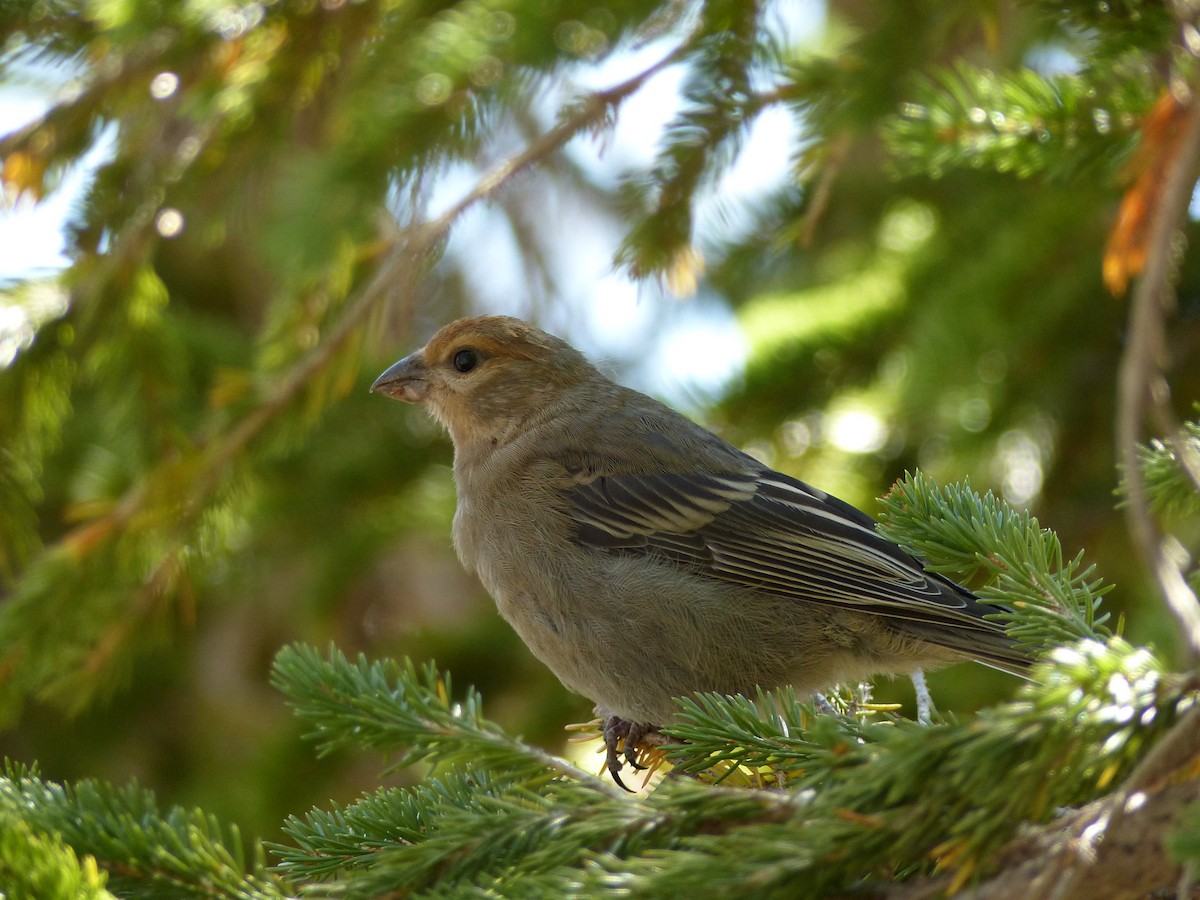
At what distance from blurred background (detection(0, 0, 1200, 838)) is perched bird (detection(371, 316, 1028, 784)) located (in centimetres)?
61

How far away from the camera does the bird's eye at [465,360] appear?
426cm

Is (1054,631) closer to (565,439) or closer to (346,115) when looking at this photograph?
(565,439)

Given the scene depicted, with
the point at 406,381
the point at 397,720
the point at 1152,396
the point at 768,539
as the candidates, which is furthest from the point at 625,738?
the point at 1152,396

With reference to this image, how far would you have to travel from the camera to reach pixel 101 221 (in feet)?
12.3

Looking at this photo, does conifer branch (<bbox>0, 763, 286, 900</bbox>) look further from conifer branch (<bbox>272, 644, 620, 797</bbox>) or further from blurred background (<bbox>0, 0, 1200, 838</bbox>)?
blurred background (<bbox>0, 0, 1200, 838</bbox>)

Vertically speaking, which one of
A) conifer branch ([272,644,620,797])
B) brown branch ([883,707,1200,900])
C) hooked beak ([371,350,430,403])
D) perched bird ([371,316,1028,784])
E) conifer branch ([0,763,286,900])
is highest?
brown branch ([883,707,1200,900])

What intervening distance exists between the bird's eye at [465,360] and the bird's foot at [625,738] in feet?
4.96

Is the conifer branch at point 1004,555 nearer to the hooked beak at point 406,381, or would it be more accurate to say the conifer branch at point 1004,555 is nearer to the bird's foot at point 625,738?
the bird's foot at point 625,738

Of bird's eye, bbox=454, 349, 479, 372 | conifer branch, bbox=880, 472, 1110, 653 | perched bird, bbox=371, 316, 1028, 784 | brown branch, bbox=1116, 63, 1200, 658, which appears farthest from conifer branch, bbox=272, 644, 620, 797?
bird's eye, bbox=454, 349, 479, 372

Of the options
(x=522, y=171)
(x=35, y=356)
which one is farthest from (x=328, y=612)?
(x=522, y=171)

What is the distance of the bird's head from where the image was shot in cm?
423

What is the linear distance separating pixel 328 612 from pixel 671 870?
14.0 ft

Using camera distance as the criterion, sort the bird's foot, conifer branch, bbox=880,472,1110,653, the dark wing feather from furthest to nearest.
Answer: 1. the bird's foot
2. the dark wing feather
3. conifer branch, bbox=880,472,1110,653

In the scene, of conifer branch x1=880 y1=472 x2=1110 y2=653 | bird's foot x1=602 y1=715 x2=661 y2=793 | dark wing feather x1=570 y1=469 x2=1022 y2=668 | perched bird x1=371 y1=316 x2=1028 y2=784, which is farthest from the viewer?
bird's foot x1=602 y1=715 x2=661 y2=793
